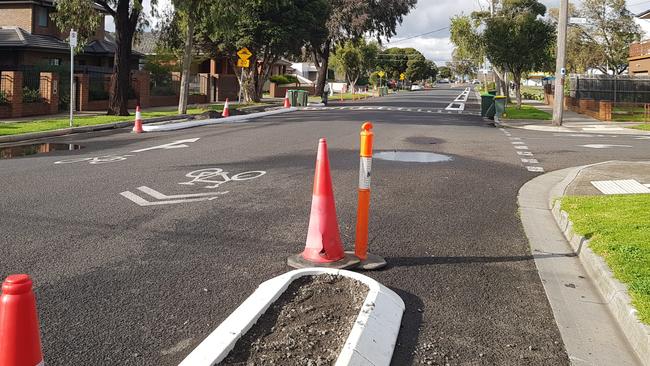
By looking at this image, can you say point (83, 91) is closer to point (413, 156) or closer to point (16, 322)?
A: point (413, 156)

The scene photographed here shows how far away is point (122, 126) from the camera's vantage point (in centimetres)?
2138

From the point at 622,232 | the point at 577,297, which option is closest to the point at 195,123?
the point at 622,232

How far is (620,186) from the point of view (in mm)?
9453

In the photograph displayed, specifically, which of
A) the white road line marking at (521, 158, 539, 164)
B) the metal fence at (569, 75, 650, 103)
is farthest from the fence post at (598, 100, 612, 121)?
the white road line marking at (521, 158, 539, 164)

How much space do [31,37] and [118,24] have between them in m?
12.1

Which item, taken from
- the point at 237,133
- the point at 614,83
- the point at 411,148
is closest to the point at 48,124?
the point at 237,133

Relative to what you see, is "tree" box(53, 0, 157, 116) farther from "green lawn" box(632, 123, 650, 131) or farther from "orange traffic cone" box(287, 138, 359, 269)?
"orange traffic cone" box(287, 138, 359, 269)

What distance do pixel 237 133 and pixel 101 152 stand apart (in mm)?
5080

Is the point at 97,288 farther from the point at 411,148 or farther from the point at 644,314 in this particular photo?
the point at 411,148

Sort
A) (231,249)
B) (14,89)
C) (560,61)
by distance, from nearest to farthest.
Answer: (231,249) < (14,89) < (560,61)

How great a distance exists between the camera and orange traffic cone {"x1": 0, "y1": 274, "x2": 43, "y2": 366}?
2.38 m

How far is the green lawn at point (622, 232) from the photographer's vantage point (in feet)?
15.6

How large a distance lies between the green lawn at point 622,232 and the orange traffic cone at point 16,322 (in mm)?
3684

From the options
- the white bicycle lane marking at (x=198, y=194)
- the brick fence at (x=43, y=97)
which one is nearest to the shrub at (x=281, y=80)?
the brick fence at (x=43, y=97)
